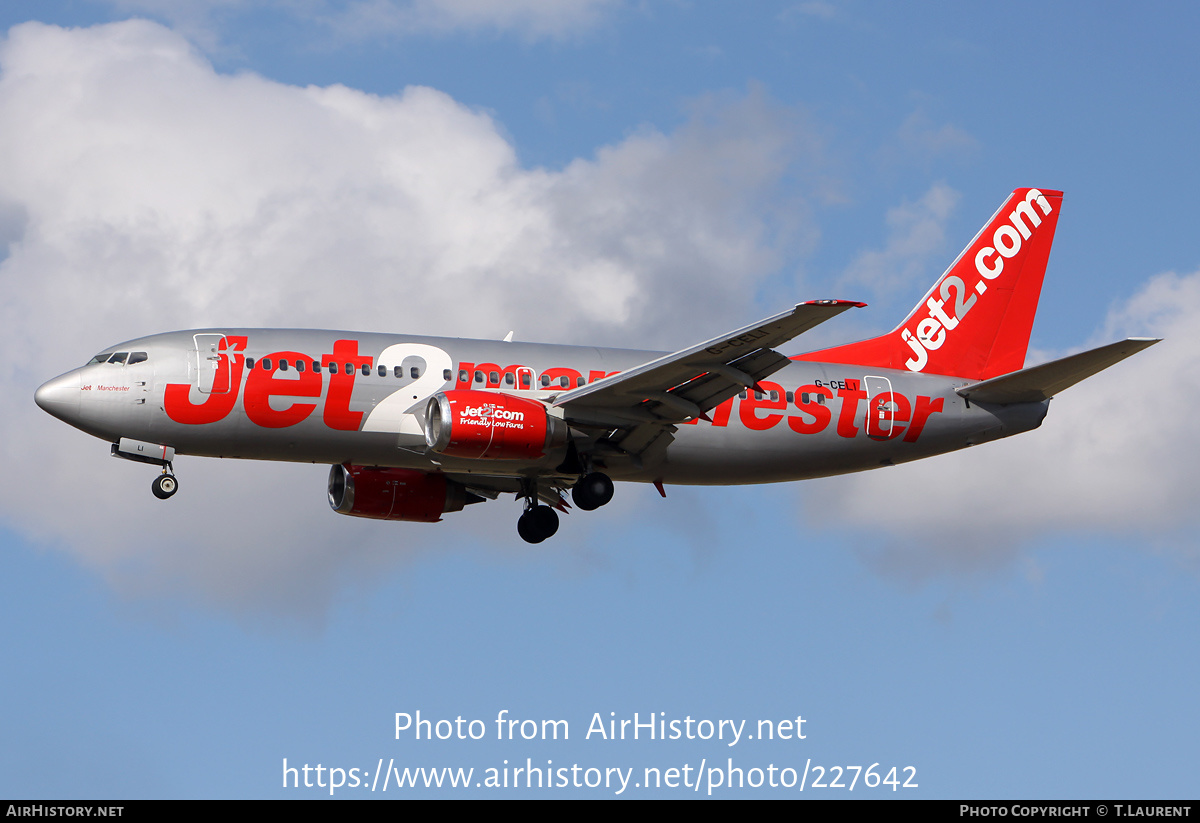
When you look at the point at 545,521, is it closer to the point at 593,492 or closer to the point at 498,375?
the point at 593,492

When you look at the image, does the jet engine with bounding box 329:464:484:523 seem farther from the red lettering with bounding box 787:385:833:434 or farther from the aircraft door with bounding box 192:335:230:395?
the red lettering with bounding box 787:385:833:434

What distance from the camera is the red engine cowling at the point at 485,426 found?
116 ft

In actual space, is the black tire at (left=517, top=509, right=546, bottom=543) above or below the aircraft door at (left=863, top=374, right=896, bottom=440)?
below

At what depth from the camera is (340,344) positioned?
37031 millimetres

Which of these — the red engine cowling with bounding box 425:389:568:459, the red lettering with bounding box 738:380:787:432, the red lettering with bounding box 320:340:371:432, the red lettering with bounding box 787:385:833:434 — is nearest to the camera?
the red engine cowling with bounding box 425:389:568:459

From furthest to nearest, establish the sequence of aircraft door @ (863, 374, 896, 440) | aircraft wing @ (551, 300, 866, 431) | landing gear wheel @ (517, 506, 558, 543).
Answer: landing gear wheel @ (517, 506, 558, 543), aircraft door @ (863, 374, 896, 440), aircraft wing @ (551, 300, 866, 431)

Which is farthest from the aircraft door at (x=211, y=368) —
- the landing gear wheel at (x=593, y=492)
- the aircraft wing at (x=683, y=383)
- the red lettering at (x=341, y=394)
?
the landing gear wheel at (x=593, y=492)

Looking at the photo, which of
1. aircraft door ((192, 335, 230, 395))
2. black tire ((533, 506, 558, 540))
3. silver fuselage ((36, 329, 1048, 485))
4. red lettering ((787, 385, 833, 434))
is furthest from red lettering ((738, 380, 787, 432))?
aircraft door ((192, 335, 230, 395))

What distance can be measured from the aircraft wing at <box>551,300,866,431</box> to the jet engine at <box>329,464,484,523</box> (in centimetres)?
643

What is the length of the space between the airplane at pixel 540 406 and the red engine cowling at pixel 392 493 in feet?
0.15

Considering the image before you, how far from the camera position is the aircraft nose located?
35.8 meters

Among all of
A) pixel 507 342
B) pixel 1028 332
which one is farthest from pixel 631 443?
pixel 1028 332

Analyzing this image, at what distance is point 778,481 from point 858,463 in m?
2.27

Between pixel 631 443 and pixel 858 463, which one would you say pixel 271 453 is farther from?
pixel 858 463
